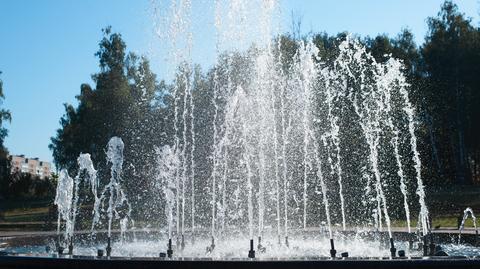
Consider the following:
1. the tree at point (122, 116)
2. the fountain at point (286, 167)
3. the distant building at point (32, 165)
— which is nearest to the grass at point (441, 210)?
the fountain at point (286, 167)

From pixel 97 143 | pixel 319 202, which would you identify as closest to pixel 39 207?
pixel 97 143

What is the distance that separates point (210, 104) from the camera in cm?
3550

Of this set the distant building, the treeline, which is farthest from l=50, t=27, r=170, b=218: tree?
the distant building

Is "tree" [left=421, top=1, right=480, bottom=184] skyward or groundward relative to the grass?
skyward

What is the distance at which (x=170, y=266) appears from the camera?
5332mm

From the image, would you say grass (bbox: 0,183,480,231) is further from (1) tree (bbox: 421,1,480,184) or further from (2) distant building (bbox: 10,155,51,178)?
(2) distant building (bbox: 10,155,51,178)

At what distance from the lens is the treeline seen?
3312cm

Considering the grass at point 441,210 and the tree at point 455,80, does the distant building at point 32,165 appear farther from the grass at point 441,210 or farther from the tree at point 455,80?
the tree at point 455,80

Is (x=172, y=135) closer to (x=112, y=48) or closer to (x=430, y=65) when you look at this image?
(x=112, y=48)

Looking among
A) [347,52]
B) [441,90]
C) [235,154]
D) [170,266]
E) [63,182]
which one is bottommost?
[170,266]

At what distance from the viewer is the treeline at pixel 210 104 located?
3312 cm

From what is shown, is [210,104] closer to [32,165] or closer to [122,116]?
[122,116]

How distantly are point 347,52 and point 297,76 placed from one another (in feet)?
55.3

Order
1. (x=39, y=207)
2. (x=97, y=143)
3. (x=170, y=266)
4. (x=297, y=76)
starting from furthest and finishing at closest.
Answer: (x=39, y=207) → (x=97, y=143) → (x=297, y=76) → (x=170, y=266)
